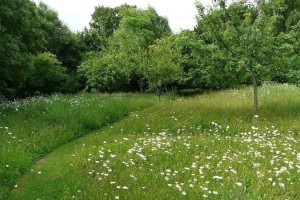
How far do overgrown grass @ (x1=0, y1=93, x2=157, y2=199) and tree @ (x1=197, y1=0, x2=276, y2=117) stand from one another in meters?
7.11

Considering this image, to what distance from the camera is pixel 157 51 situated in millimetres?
26328

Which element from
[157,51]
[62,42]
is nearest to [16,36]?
[157,51]

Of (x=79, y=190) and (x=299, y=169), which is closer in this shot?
(x=79, y=190)

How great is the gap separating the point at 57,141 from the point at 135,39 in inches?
1105

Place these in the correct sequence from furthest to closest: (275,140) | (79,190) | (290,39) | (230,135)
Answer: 1. (290,39)
2. (230,135)
3. (275,140)
4. (79,190)

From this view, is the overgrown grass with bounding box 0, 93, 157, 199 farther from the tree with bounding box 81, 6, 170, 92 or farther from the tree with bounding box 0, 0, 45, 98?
the tree with bounding box 81, 6, 170, 92

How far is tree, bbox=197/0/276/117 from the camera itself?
1462 cm

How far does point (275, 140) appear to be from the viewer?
442 inches

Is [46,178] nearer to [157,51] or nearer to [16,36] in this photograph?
[16,36]

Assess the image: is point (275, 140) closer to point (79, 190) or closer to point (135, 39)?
point (79, 190)

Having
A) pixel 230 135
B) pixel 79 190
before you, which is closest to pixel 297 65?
pixel 230 135

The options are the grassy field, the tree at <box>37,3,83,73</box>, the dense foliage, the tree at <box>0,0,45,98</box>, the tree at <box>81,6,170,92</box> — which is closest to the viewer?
the grassy field

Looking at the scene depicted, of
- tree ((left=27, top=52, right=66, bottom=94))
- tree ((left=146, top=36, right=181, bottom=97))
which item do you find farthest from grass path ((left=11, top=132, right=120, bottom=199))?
tree ((left=27, top=52, right=66, bottom=94))

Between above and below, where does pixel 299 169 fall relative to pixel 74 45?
below
